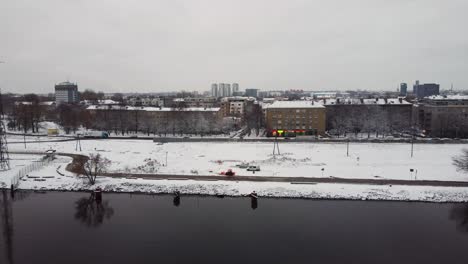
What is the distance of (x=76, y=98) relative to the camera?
179125mm

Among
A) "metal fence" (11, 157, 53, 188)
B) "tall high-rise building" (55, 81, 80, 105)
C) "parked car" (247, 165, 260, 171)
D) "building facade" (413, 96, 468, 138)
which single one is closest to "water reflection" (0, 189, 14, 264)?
"metal fence" (11, 157, 53, 188)

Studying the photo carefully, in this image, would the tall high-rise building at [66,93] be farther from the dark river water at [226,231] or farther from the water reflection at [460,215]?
the water reflection at [460,215]

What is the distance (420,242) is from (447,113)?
54.3 meters

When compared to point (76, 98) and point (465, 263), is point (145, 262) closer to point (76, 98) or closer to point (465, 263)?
point (465, 263)

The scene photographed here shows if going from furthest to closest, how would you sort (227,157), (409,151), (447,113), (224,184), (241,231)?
1. (447,113)
2. (409,151)
3. (227,157)
4. (224,184)
5. (241,231)

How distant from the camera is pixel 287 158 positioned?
143 ft

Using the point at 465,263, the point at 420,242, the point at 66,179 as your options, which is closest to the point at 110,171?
the point at 66,179

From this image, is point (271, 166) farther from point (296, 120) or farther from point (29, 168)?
point (296, 120)

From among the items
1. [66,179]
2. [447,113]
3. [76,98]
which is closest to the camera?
[66,179]

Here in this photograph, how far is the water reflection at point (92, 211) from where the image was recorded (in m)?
24.9

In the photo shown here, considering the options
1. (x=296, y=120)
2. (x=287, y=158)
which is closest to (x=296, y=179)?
(x=287, y=158)

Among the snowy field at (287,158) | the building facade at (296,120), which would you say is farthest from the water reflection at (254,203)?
the building facade at (296,120)

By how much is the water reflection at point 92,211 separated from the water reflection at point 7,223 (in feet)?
13.8

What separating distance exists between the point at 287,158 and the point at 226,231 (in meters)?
22.2
